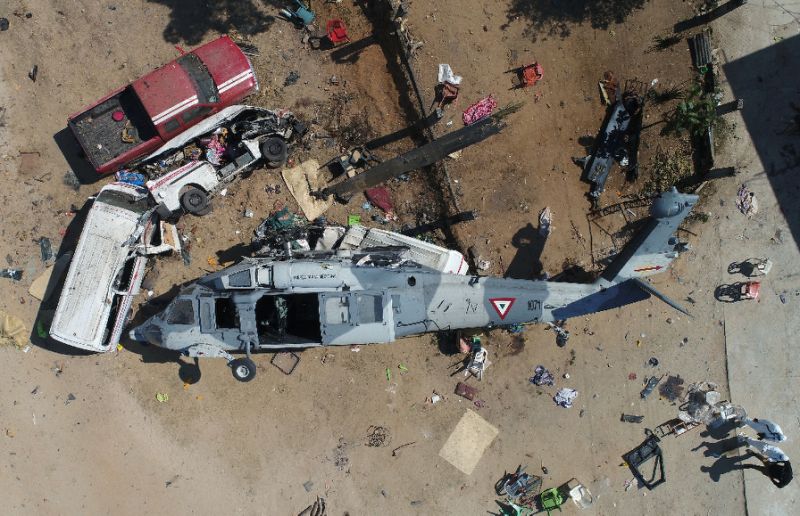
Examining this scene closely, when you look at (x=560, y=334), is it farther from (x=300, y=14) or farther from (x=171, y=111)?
(x=171, y=111)

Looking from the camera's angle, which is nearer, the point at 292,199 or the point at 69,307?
the point at 69,307

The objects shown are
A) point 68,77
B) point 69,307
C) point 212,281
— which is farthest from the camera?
point 68,77

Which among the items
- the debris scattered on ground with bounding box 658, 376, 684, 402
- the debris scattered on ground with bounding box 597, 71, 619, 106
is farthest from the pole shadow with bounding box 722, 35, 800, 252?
the debris scattered on ground with bounding box 658, 376, 684, 402

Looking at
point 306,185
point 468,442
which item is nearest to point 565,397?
point 468,442

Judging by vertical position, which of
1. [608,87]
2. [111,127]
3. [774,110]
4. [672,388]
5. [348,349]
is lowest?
[672,388]

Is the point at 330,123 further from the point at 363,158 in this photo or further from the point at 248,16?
the point at 248,16

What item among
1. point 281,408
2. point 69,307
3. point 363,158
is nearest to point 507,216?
point 363,158

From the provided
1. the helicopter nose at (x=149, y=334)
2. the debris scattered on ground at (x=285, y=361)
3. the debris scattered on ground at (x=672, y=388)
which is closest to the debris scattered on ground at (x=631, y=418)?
the debris scattered on ground at (x=672, y=388)
